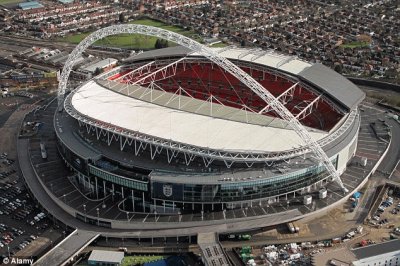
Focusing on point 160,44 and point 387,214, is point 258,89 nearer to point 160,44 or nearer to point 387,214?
point 387,214

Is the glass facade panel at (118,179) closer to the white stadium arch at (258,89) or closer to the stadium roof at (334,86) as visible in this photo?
the white stadium arch at (258,89)

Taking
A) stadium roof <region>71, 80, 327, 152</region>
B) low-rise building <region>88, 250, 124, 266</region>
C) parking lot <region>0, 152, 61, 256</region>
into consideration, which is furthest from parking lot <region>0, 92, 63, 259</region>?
stadium roof <region>71, 80, 327, 152</region>

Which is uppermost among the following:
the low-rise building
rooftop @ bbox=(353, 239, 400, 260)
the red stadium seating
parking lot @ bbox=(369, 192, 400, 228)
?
the red stadium seating

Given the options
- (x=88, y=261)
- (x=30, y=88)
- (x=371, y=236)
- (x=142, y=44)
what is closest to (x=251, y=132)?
(x=371, y=236)

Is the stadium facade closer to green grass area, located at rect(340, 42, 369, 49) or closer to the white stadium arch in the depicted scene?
the white stadium arch

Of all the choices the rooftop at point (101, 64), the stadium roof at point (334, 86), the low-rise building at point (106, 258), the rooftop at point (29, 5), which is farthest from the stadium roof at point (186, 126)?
the rooftop at point (29, 5)
